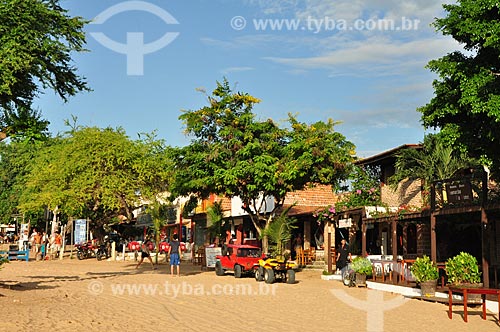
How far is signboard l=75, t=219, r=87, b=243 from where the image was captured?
135 feet

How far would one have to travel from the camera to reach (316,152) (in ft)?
87.9

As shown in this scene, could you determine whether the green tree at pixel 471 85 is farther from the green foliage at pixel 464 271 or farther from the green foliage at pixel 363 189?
the green foliage at pixel 363 189

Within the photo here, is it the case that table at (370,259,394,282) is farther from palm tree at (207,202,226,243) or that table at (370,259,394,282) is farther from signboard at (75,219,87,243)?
signboard at (75,219,87,243)

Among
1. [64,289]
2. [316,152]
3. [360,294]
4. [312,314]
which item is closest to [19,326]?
[312,314]

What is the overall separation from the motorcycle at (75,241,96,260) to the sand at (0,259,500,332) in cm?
1957

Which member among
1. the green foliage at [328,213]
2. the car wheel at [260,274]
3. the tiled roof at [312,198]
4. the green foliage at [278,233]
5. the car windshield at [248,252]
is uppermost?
the tiled roof at [312,198]

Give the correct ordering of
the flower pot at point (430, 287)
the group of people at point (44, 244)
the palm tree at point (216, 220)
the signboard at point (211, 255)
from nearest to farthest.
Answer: the flower pot at point (430, 287)
the signboard at point (211, 255)
the palm tree at point (216, 220)
the group of people at point (44, 244)

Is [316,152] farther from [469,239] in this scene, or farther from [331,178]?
[469,239]

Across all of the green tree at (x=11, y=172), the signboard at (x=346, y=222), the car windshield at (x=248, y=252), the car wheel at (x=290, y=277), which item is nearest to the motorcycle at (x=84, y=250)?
the car windshield at (x=248, y=252)

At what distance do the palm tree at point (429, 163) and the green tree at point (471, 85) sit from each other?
21.9ft

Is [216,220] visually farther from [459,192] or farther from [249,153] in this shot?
[459,192]

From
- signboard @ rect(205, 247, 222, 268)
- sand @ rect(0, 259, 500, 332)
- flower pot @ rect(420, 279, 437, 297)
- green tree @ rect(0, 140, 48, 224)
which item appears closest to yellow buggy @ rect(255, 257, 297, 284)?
sand @ rect(0, 259, 500, 332)

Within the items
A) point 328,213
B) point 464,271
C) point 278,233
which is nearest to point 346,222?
point 328,213

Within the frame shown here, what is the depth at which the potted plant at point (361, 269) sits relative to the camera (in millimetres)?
21891
